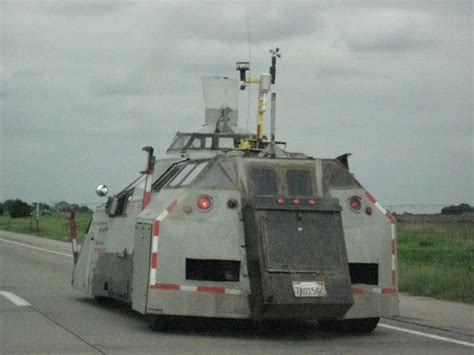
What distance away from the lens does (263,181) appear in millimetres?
11562

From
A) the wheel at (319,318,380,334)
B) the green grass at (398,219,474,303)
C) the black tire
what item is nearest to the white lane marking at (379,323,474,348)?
the wheel at (319,318,380,334)

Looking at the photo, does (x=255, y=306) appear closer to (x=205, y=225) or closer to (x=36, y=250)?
(x=205, y=225)

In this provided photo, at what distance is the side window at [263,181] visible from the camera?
11.5m

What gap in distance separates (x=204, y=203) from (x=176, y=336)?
5.38 ft

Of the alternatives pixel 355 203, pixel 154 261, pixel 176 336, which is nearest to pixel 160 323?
pixel 176 336

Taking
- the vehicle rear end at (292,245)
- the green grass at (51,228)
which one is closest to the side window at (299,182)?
the vehicle rear end at (292,245)

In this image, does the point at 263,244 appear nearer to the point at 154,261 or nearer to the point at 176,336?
the point at 154,261

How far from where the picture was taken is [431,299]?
16859 millimetres

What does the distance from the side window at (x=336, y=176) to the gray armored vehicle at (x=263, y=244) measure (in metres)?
0.02

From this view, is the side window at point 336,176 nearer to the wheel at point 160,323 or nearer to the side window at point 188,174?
the side window at point 188,174

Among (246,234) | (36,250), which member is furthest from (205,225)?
(36,250)

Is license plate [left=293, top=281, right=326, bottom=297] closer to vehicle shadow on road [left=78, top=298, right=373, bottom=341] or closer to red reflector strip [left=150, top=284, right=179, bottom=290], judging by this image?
vehicle shadow on road [left=78, top=298, right=373, bottom=341]

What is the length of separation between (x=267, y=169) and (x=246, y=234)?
0.96 metres

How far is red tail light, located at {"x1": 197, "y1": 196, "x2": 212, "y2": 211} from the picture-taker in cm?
1120
